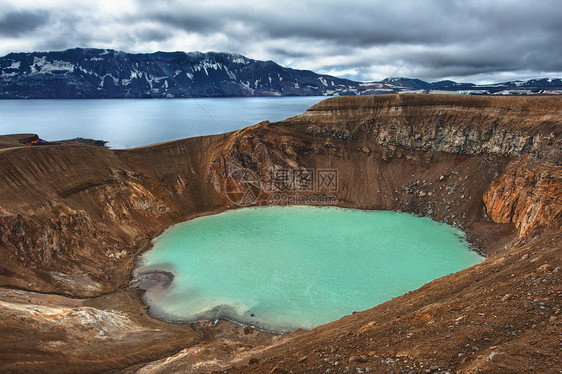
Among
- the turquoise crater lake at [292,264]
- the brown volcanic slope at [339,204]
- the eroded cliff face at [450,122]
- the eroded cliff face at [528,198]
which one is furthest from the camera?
the eroded cliff face at [450,122]

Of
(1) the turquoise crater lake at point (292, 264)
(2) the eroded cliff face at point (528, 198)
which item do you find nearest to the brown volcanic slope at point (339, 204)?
(2) the eroded cliff face at point (528, 198)

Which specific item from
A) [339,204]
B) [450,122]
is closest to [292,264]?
[339,204]

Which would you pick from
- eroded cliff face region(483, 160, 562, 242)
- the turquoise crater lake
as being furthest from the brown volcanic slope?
the turquoise crater lake

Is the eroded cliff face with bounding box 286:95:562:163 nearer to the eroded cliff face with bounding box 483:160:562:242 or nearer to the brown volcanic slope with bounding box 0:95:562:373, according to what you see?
the brown volcanic slope with bounding box 0:95:562:373

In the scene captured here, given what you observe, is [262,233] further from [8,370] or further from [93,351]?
[8,370]

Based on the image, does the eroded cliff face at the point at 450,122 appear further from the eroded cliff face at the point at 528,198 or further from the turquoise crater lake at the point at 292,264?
the turquoise crater lake at the point at 292,264

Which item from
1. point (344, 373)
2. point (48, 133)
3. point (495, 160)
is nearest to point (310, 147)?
point (495, 160)
